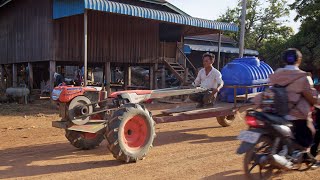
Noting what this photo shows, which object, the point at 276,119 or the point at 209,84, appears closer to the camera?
the point at 276,119

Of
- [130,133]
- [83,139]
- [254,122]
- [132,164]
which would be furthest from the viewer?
[83,139]

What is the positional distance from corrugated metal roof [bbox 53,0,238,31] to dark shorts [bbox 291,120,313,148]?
31.6 feet

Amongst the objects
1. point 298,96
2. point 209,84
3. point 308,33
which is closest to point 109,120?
point 298,96

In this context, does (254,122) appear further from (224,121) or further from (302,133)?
(224,121)

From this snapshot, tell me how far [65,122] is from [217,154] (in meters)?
2.95

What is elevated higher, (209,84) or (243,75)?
(243,75)

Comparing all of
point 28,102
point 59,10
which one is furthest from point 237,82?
point 28,102

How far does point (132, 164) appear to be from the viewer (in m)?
5.84

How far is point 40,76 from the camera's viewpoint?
24922mm

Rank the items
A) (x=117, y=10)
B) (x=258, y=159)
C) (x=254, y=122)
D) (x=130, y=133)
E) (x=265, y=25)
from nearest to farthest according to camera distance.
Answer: (x=258, y=159) < (x=254, y=122) < (x=130, y=133) < (x=117, y=10) < (x=265, y=25)

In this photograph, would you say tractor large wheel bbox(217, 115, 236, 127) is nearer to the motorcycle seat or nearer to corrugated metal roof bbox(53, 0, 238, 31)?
the motorcycle seat

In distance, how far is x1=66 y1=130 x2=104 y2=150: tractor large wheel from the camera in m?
6.68

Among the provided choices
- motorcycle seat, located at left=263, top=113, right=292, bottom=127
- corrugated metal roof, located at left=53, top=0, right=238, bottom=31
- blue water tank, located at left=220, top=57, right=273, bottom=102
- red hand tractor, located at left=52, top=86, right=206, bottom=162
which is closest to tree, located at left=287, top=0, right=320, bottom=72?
corrugated metal roof, located at left=53, top=0, right=238, bottom=31

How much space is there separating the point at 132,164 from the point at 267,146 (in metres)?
2.34
